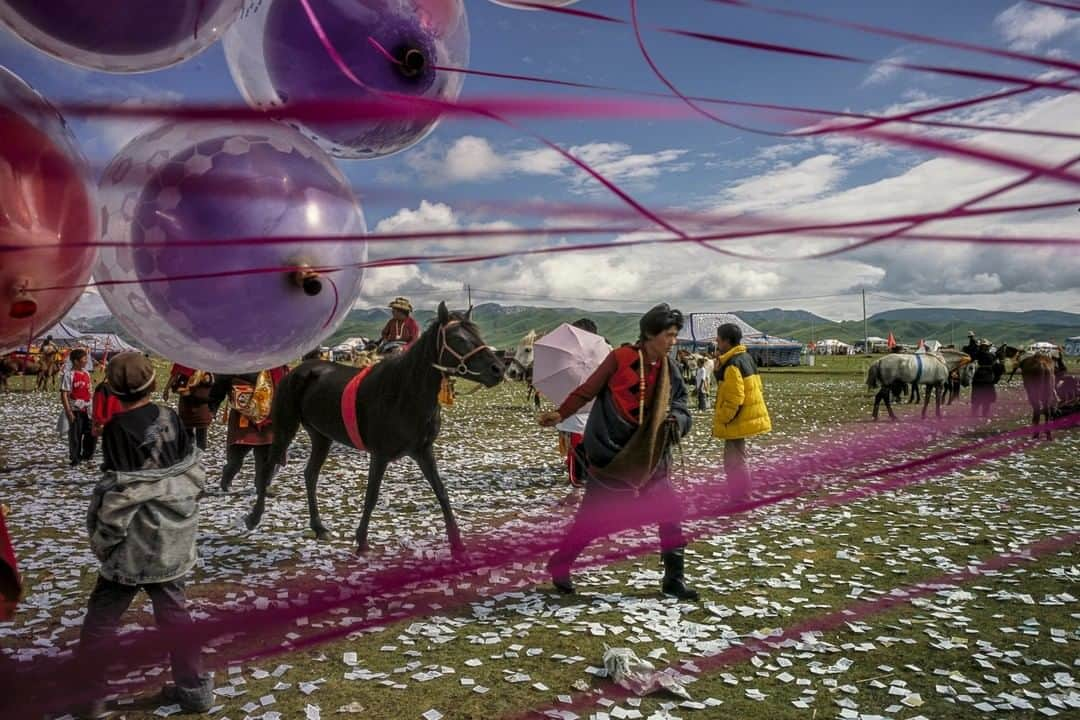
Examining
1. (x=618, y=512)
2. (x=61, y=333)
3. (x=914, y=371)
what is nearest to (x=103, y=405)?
(x=618, y=512)

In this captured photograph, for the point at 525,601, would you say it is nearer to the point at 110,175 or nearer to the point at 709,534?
the point at 709,534

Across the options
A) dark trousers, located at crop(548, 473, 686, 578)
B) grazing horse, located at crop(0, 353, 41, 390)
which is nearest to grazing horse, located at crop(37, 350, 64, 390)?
grazing horse, located at crop(0, 353, 41, 390)

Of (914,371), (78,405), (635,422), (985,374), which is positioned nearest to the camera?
(635,422)

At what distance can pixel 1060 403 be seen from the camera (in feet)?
46.6

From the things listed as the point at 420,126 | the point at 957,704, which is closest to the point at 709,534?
the point at 957,704

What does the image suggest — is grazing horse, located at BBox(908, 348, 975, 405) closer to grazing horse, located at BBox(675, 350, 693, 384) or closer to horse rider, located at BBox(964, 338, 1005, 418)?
horse rider, located at BBox(964, 338, 1005, 418)

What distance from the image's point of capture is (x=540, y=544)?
241 inches

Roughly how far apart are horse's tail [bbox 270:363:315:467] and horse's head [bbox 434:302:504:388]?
234 centimetres

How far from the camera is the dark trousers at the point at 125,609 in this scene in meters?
3.51

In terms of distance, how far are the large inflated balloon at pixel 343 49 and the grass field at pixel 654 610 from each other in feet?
10.4

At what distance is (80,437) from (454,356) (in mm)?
9248

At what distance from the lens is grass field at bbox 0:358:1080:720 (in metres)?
3.76

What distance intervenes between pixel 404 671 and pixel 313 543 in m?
3.14

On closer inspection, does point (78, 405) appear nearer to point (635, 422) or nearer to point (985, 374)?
point (635, 422)
